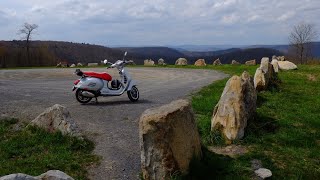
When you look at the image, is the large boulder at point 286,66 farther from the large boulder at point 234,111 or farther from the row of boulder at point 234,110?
the large boulder at point 234,111

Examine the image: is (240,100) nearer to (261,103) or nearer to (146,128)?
(146,128)

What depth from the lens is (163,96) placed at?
14.5 m

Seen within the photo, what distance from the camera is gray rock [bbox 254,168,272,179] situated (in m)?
6.54

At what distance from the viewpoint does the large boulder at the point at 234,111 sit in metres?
8.16

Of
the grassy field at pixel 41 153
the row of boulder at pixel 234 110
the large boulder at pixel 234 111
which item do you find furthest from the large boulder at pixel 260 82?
the grassy field at pixel 41 153

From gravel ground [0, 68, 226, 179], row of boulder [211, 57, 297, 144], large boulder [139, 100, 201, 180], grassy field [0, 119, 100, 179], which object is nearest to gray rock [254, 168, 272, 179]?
large boulder [139, 100, 201, 180]

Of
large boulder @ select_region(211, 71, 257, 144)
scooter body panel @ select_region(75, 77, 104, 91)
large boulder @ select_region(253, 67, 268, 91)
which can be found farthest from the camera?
large boulder @ select_region(253, 67, 268, 91)

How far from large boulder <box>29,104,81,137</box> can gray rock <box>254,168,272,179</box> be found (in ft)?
11.0

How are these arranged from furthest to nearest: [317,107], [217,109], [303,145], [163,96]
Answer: [163,96]
[317,107]
[217,109]
[303,145]

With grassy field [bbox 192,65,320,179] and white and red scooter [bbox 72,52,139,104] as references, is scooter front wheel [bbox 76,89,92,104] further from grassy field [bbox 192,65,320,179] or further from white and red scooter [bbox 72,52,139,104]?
grassy field [bbox 192,65,320,179]

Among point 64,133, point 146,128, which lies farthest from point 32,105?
point 146,128

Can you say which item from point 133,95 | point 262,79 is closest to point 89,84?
point 133,95

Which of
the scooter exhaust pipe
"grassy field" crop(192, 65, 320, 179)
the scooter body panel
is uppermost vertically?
the scooter body panel

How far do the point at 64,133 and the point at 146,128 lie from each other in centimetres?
252
